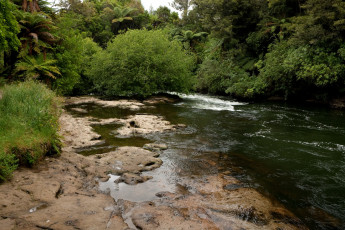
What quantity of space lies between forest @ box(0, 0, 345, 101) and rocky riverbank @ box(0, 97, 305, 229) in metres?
6.75

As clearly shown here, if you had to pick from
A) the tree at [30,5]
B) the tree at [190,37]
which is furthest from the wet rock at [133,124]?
the tree at [190,37]

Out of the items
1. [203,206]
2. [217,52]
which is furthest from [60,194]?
[217,52]

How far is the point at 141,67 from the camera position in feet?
66.7

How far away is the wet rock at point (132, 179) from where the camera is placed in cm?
570

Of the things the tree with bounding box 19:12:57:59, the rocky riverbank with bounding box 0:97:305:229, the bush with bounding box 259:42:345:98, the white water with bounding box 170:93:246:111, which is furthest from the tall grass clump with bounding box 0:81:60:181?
the bush with bounding box 259:42:345:98

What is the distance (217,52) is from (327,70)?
15.2m

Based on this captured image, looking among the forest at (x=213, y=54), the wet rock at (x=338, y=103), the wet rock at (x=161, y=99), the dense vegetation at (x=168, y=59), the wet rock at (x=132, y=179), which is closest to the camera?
the wet rock at (x=132, y=179)

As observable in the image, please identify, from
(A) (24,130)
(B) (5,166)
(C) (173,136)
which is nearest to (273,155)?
(C) (173,136)

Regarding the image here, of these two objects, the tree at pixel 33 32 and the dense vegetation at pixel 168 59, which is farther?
the tree at pixel 33 32

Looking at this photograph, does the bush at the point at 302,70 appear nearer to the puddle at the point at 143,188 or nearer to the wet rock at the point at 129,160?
the wet rock at the point at 129,160

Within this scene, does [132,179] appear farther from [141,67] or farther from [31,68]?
[141,67]

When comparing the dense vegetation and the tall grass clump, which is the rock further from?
the tall grass clump

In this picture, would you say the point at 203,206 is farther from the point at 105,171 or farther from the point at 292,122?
the point at 292,122

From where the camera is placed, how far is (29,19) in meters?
14.7
